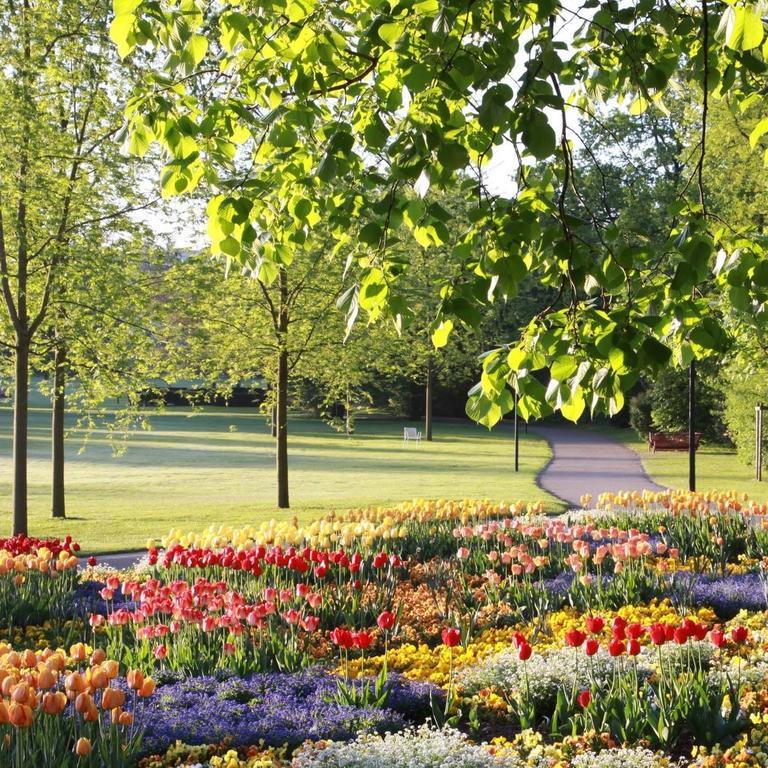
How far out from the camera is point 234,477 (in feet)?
87.4

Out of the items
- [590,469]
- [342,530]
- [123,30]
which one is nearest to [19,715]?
[123,30]

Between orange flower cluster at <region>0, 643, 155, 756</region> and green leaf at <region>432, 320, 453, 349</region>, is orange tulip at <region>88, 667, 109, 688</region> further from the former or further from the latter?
green leaf at <region>432, 320, 453, 349</region>

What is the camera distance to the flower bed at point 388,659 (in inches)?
165

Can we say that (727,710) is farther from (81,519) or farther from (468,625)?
(81,519)

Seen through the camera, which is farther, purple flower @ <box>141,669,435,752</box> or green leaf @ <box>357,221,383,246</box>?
purple flower @ <box>141,669,435,752</box>

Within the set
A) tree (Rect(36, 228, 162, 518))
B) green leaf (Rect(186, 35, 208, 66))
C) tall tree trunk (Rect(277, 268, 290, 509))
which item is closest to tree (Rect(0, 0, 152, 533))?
tree (Rect(36, 228, 162, 518))

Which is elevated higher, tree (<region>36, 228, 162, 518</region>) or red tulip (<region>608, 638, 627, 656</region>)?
tree (<region>36, 228, 162, 518</region>)

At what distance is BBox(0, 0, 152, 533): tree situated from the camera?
40.5 feet

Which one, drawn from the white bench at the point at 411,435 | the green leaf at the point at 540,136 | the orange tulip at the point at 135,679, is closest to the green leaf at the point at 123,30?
the green leaf at the point at 540,136

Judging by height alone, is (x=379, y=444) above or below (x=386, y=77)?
below

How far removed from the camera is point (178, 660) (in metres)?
5.65

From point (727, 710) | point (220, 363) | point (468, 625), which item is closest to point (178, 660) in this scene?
point (468, 625)

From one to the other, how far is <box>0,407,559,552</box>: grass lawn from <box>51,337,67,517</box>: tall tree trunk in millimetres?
460

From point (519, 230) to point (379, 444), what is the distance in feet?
127
